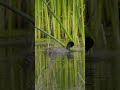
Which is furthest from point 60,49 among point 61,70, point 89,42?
point 89,42

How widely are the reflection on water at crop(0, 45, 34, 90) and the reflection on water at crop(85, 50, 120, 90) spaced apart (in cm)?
10

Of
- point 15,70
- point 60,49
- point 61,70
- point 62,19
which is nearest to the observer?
point 15,70

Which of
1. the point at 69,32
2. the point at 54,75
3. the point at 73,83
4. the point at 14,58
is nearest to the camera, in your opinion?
the point at 14,58

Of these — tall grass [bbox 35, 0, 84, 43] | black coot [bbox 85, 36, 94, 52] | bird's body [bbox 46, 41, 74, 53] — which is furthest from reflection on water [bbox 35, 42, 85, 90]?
black coot [bbox 85, 36, 94, 52]

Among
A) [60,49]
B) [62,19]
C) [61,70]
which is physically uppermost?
[62,19]

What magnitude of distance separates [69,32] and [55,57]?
0.18 m

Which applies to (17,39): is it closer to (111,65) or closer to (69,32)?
(111,65)

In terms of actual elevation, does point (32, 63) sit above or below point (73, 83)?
above

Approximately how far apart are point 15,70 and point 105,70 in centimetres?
14

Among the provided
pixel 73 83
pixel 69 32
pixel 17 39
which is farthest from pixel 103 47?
pixel 69 32

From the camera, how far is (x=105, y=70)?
0.43 meters

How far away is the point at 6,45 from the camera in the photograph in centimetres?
42

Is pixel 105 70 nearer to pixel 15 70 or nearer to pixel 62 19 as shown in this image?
pixel 15 70

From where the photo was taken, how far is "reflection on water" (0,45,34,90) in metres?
0.42
